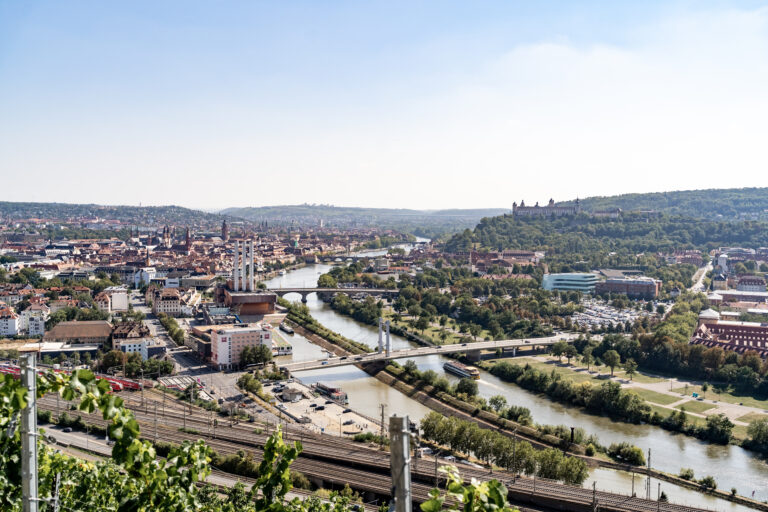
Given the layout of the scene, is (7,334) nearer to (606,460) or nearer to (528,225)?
(606,460)

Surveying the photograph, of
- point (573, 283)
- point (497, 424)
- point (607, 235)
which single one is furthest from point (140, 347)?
point (607, 235)

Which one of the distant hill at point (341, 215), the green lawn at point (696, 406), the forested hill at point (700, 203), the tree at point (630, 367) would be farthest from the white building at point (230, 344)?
the distant hill at point (341, 215)

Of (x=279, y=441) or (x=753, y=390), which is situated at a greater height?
(x=279, y=441)

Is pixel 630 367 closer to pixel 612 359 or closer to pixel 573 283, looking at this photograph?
pixel 612 359

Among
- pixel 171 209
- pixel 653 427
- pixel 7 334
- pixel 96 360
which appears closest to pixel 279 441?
pixel 653 427

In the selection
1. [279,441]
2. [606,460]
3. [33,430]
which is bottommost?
→ [606,460]

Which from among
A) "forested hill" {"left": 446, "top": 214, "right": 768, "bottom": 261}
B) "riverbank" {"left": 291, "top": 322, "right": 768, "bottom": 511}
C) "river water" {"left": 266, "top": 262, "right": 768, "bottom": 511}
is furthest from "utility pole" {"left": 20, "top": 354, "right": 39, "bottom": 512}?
"forested hill" {"left": 446, "top": 214, "right": 768, "bottom": 261}

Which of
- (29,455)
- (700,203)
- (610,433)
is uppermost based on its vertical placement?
(700,203)
